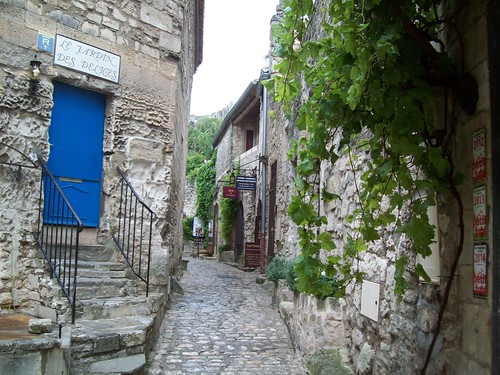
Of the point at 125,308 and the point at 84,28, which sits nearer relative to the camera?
the point at 125,308

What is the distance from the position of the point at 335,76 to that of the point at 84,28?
422 cm

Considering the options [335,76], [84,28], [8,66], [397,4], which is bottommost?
[335,76]

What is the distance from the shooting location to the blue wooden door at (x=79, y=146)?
207 inches

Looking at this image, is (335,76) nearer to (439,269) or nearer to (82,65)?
(439,269)

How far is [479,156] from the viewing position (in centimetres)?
183

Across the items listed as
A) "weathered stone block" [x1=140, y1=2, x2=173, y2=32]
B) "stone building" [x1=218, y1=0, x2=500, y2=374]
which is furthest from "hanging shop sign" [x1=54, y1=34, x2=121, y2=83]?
"stone building" [x1=218, y1=0, x2=500, y2=374]

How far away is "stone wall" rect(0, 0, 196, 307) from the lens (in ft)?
15.4

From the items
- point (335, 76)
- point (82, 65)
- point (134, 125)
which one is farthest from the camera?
point (134, 125)

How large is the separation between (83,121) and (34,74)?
31.8 inches

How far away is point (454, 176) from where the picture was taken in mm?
1939

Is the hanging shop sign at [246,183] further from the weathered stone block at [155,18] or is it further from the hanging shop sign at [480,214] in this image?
the hanging shop sign at [480,214]

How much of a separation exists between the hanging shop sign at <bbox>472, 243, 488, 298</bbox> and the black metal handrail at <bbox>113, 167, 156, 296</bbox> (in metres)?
4.15

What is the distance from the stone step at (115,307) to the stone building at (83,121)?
9.9 inches

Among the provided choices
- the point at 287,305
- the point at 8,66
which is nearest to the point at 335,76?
the point at 8,66
